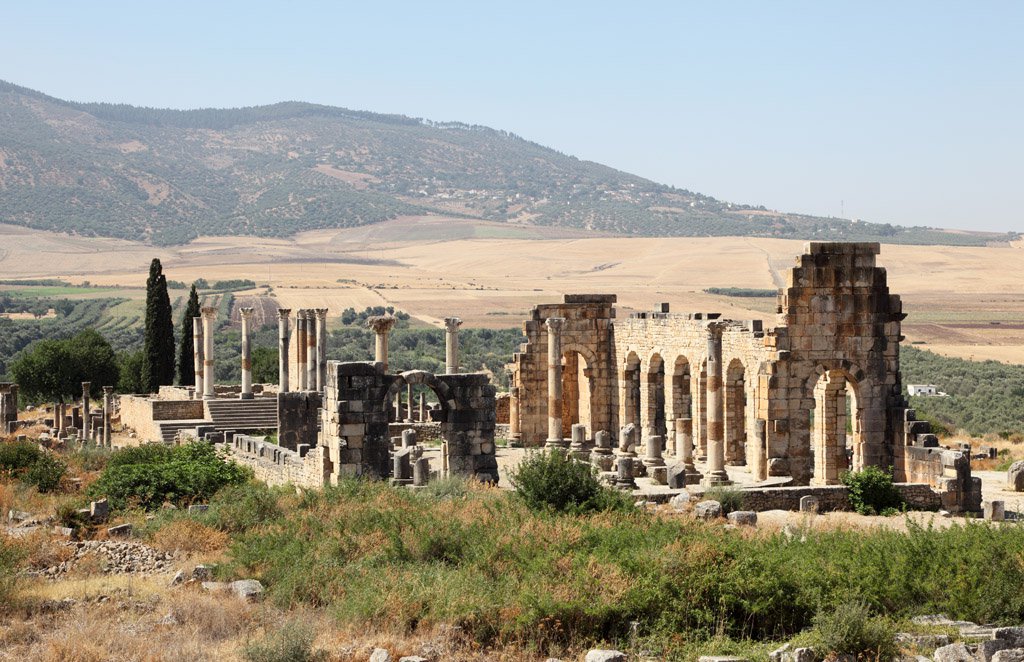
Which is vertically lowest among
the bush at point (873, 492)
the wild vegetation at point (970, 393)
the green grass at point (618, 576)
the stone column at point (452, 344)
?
the wild vegetation at point (970, 393)

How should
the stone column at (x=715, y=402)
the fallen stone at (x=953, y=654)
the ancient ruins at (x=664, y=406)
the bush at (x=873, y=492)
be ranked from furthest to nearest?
the stone column at (x=715, y=402) < the ancient ruins at (x=664, y=406) < the bush at (x=873, y=492) < the fallen stone at (x=953, y=654)

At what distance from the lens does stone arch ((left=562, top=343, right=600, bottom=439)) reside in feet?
128

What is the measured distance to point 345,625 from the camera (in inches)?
598

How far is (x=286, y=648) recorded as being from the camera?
45.7 feet

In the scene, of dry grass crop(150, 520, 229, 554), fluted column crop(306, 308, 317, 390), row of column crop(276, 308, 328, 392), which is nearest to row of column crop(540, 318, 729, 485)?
dry grass crop(150, 520, 229, 554)

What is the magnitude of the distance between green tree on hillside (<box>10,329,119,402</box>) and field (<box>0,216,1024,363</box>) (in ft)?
168

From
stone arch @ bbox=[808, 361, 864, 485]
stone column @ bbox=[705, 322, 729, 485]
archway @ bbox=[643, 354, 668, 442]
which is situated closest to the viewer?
stone arch @ bbox=[808, 361, 864, 485]

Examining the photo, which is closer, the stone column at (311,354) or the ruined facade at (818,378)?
the ruined facade at (818,378)

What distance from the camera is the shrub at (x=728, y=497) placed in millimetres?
23047

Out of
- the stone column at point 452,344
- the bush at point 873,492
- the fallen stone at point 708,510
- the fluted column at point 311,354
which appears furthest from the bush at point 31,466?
the bush at point 873,492

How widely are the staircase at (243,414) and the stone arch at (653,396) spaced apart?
12.5m

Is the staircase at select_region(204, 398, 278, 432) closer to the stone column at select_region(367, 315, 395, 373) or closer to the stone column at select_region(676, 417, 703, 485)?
the stone column at select_region(367, 315, 395, 373)

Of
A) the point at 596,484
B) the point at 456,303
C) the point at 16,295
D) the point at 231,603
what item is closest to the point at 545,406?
the point at 596,484

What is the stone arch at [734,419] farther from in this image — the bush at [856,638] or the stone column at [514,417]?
the bush at [856,638]
